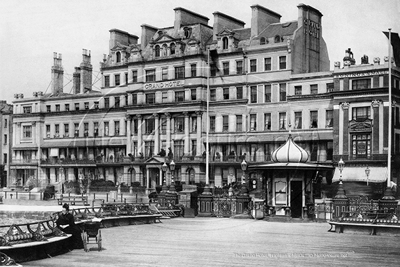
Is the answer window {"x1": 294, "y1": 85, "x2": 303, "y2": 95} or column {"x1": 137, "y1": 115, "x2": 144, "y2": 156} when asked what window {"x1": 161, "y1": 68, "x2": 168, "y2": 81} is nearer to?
column {"x1": 137, "y1": 115, "x2": 144, "y2": 156}

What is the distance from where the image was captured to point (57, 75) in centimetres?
8588

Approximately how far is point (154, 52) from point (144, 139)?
32.7 ft

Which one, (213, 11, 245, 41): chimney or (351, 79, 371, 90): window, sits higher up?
(213, 11, 245, 41): chimney

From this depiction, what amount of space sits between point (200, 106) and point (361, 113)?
61.7 ft

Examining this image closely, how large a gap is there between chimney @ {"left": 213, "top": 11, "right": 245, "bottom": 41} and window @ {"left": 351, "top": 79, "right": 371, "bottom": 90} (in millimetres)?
18357

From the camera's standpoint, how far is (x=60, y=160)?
A: 267 ft

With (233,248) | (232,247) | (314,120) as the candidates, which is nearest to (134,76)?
(314,120)

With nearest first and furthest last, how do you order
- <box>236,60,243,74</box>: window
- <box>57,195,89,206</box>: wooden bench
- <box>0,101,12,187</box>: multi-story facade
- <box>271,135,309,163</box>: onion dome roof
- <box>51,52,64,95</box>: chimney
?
<box>271,135,309,163</box>: onion dome roof → <box>57,195,89,206</box>: wooden bench → <box>236,60,243,74</box>: window → <box>51,52,64,95</box>: chimney → <box>0,101,12,187</box>: multi-story facade

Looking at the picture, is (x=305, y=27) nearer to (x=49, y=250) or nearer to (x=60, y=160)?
(x=60, y=160)

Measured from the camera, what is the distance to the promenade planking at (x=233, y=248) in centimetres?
1845

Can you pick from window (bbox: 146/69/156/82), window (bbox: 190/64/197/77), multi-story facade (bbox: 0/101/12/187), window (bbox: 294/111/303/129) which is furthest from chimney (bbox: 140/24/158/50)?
multi-story facade (bbox: 0/101/12/187)

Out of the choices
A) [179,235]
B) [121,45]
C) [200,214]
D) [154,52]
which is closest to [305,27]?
[154,52]

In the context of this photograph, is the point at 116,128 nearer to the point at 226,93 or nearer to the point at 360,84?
the point at 226,93

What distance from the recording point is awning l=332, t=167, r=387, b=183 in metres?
55.1
